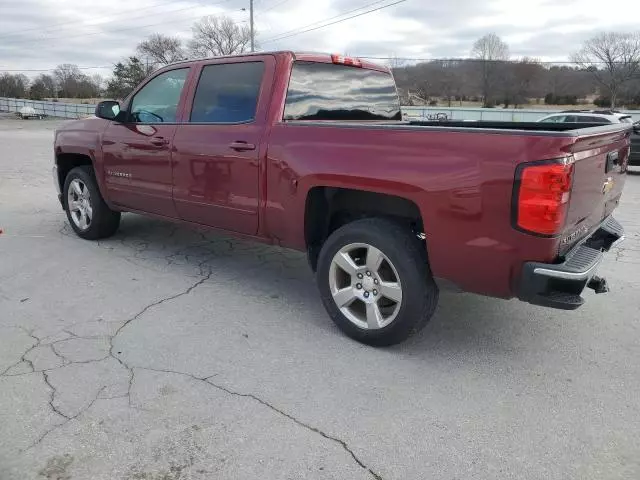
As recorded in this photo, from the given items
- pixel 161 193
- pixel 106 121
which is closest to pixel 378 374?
pixel 161 193

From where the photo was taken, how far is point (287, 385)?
310 centimetres

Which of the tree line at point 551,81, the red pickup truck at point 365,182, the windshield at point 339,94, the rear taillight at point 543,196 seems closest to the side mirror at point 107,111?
the red pickup truck at point 365,182

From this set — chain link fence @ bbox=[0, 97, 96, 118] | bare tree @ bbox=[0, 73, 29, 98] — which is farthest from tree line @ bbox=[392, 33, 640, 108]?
bare tree @ bbox=[0, 73, 29, 98]

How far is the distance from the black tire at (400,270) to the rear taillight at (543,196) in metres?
0.69

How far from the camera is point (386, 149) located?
3.23 metres

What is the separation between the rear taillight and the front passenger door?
121 inches

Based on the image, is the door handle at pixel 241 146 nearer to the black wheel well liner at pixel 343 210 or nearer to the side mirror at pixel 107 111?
the black wheel well liner at pixel 343 210

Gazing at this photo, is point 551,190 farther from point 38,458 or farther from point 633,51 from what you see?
point 633,51

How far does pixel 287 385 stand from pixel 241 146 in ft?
6.07

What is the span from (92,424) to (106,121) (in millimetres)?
3640

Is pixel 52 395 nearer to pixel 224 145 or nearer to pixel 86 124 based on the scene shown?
pixel 224 145

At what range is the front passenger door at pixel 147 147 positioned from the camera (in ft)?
15.8

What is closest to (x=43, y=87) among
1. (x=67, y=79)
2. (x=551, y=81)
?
(x=67, y=79)

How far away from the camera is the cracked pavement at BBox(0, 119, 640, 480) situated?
2.47 m
